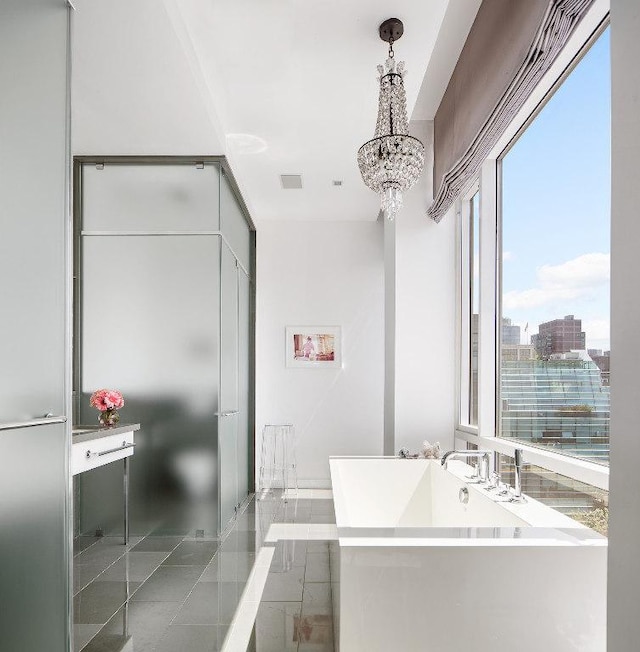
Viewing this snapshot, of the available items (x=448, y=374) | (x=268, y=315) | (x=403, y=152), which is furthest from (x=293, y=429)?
(x=403, y=152)

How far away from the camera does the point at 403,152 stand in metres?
2.82

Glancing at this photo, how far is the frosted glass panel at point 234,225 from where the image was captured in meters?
4.46

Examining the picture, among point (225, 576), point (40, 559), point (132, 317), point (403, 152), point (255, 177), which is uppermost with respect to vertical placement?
point (255, 177)

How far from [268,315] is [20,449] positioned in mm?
4743

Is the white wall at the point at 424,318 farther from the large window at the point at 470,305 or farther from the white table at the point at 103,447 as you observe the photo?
the white table at the point at 103,447

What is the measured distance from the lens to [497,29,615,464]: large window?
2262 millimetres

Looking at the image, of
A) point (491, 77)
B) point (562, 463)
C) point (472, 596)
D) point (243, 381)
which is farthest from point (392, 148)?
point (243, 381)

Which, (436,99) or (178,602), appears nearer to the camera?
(178,602)

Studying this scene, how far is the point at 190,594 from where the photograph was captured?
10.0ft

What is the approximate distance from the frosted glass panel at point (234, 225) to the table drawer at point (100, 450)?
62.8 inches

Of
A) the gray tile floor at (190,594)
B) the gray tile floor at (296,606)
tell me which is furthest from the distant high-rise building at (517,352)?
the gray tile floor at (296,606)

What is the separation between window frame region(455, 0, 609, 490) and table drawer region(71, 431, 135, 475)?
82.3 inches

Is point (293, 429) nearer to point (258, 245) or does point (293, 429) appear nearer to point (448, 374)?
point (258, 245)

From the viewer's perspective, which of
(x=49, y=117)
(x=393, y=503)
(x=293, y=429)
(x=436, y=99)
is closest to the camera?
Result: (x=49, y=117)
